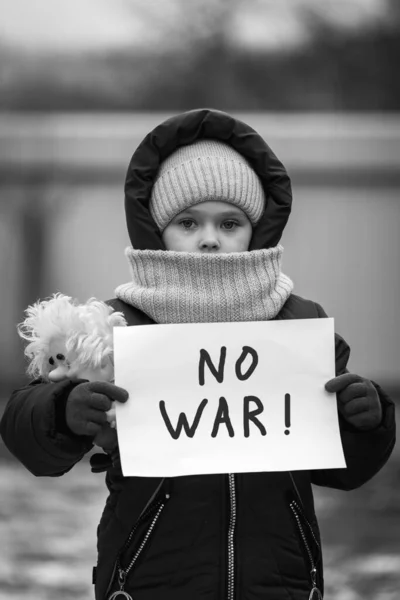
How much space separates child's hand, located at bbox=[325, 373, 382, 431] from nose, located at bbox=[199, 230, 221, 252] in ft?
0.88

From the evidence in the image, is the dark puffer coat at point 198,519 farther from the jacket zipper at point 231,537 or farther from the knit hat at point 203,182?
the knit hat at point 203,182

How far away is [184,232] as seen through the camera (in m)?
1.52

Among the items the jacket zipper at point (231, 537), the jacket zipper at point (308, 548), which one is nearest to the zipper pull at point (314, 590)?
the jacket zipper at point (308, 548)

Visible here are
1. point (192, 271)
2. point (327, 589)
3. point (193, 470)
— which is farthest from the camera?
point (327, 589)

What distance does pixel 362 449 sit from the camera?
56.6 inches

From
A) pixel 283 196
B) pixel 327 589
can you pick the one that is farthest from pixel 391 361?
pixel 283 196

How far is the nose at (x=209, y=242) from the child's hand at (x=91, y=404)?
265 millimetres

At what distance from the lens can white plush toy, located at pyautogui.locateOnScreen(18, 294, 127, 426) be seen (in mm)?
1399

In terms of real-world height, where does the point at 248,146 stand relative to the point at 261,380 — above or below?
above

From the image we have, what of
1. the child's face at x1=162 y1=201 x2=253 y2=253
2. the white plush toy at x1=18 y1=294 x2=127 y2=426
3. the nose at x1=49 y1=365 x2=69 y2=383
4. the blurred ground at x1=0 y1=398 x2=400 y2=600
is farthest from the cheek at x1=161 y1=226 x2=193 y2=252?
the blurred ground at x1=0 y1=398 x2=400 y2=600

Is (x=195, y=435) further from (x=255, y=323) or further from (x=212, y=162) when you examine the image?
(x=212, y=162)

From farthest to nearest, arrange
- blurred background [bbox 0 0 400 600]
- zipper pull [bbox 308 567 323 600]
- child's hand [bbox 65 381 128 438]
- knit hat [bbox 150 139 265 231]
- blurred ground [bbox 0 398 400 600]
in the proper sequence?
1. blurred background [bbox 0 0 400 600]
2. blurred ground [bbox 0 398 400 600]
3. knit hat [bbox 150 139 265 231]
4. zipper pull [bbox 308 567 323 600]
5. child's hand [bbox 65 381 128 438]

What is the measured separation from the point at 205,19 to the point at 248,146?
9.42 ft

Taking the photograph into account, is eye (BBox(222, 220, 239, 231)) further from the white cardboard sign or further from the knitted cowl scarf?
the white cardboard sign
